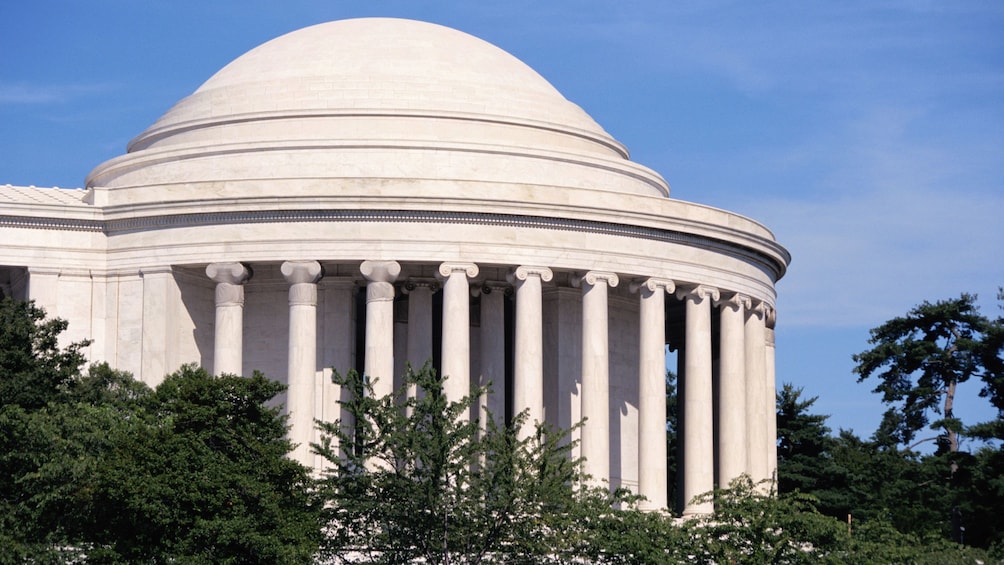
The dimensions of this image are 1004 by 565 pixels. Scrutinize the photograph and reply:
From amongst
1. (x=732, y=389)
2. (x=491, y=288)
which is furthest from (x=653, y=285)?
(x=732, y=389)

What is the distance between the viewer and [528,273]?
100000mm

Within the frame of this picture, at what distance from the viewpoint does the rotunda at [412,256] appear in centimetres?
9869

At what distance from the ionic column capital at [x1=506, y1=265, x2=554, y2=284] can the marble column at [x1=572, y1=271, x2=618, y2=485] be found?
2.09m

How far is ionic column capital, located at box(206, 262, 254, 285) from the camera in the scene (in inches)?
3895

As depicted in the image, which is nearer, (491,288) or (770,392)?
(491,288)

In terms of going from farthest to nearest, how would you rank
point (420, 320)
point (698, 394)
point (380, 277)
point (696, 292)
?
point (696, 292)
point (698, 394)
point (420, 320)
point (380, 277)

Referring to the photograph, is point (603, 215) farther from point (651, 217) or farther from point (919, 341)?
point (919, 341)

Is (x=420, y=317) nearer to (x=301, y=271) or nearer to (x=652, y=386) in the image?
(x=301, y=271)

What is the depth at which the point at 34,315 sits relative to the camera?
8862 cm

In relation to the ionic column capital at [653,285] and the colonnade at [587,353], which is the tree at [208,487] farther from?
the ionic column capital at [653,285]

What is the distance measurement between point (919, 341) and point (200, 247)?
51493 millimetres

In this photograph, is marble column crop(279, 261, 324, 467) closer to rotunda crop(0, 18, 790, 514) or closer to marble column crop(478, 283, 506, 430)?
rotunda crop(0, 18, 790, 514)

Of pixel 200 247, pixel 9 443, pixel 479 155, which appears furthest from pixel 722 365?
pixel 9 443

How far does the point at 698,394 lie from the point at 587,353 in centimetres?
683
